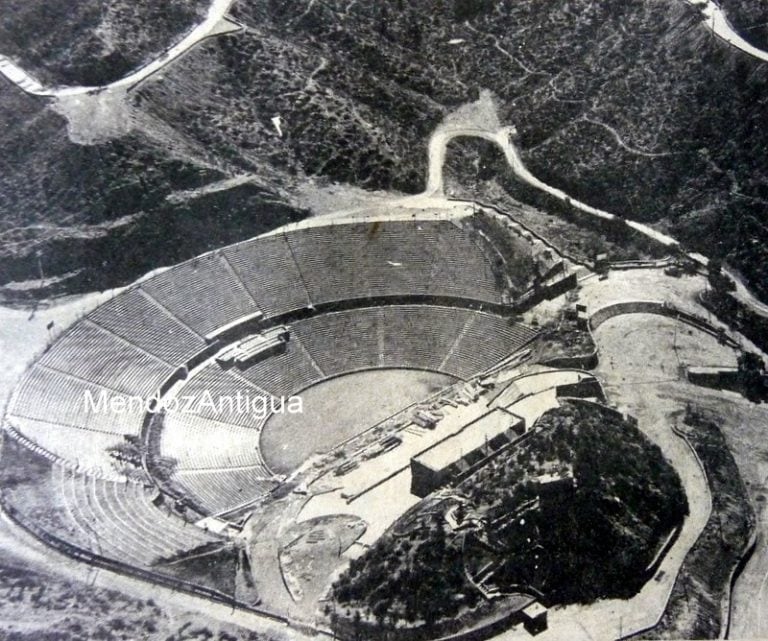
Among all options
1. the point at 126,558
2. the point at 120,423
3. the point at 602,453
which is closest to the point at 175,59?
the point at 120,423

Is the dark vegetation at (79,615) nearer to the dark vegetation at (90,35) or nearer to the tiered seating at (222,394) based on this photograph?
the tiered seating at (222,394)

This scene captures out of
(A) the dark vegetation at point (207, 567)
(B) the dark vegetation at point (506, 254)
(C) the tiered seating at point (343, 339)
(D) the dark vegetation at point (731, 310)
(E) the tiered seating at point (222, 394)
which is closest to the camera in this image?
(A) the dark vegetation at point (207, 567)

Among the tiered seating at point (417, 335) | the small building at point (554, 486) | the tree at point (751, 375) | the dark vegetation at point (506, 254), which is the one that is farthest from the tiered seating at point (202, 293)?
the tree at point (751, 375)

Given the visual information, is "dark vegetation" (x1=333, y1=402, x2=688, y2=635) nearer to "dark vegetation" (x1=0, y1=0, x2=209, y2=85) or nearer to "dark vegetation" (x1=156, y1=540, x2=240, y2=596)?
"dark vegetation" (x1=156, y1=540, x2=240, y2=596)

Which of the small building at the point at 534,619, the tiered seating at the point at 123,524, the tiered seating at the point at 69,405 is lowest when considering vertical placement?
the small building at the point at 534,619

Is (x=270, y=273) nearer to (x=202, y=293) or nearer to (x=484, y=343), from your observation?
(x=202, y=293)

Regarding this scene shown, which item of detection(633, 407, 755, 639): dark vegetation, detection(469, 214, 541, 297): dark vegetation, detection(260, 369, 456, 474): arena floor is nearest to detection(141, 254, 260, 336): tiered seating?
detection(260, 369, 456, 474): arena floor
